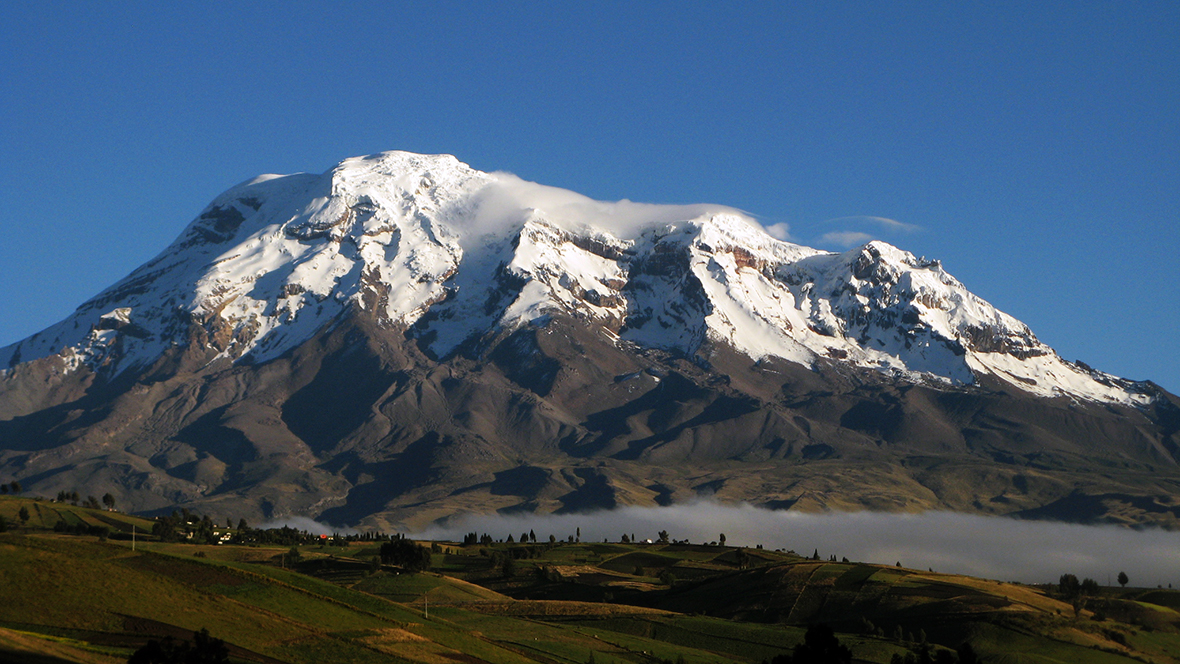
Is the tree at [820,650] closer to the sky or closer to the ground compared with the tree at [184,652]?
closer to the sky

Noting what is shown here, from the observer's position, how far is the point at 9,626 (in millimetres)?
126438

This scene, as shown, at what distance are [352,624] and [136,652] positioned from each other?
44006 millimetres

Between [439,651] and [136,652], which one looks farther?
[439,651]

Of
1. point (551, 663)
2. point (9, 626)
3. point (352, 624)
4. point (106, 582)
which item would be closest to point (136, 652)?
point (9, 626)

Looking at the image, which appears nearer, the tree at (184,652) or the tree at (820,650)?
the tree at (184,652)

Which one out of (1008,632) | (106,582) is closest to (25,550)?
(106,582)

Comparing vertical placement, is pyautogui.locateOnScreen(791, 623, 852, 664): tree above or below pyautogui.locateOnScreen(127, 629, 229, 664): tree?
above

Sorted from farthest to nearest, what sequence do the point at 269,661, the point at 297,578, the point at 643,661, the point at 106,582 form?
the point at 297,578, the point at 643,661, the point at 106,582, the point at 269,661

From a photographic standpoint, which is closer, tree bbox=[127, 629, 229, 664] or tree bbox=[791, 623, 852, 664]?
tree bbox=[127, 629, 229, 664]

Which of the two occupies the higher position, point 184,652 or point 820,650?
point 820,650

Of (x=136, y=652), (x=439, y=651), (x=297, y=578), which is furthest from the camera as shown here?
(x=297, y=578)

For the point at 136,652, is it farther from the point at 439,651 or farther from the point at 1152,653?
the point at 1152,653

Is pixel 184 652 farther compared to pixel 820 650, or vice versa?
pixel 820 650

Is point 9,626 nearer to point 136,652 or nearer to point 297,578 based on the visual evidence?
point 136,652
